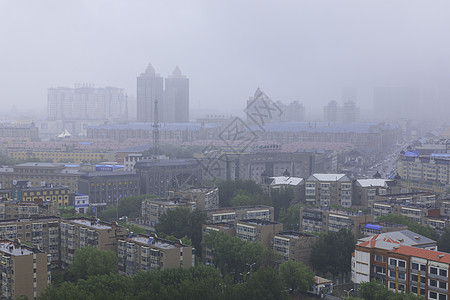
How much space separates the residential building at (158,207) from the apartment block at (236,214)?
73 centimetres

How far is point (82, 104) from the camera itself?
8069 cm

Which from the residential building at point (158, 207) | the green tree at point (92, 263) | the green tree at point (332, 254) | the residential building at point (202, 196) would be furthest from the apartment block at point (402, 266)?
the residential building at point (202, 196)

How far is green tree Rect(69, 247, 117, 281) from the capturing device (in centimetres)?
1120

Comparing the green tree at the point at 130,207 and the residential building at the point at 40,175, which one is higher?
the residential building at the point at 40,175

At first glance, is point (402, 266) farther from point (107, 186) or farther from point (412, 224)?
point (107, 186)

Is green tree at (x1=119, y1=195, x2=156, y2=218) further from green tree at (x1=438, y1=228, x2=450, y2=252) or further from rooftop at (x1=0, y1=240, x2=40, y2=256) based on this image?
green tree at (x1=438, y1=228, x2=450, y2=252)

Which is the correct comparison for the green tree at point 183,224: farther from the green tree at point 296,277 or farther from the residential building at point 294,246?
the green tree at point 296,277

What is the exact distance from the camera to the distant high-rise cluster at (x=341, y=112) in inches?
2714

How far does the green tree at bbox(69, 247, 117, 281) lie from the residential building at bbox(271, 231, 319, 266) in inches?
129

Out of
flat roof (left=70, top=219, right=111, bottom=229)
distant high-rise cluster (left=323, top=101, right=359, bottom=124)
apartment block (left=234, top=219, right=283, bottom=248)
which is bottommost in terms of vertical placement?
apartment block (left=234, top=219, right=283, bottom=248)

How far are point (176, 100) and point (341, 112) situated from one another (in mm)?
17664

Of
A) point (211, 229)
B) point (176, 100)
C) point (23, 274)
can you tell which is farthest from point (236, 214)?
point (176, 100)

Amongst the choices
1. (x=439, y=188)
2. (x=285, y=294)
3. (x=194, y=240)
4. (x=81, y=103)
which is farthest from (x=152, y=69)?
(x=285, y=294)

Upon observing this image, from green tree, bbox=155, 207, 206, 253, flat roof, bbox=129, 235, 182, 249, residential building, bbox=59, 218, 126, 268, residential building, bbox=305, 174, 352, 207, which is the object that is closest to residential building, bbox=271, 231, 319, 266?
green tree, bbox=155, 207, 206, 253
